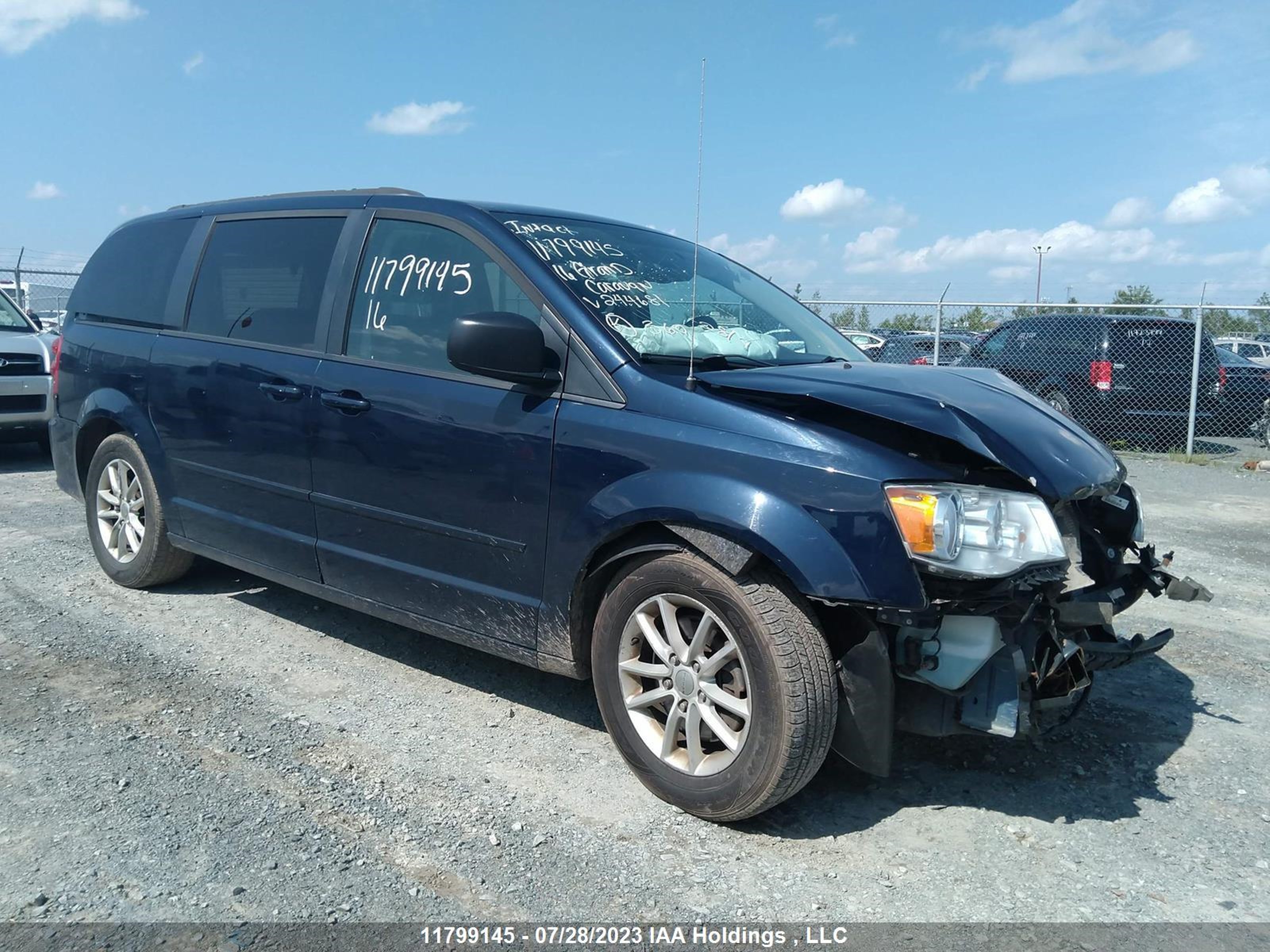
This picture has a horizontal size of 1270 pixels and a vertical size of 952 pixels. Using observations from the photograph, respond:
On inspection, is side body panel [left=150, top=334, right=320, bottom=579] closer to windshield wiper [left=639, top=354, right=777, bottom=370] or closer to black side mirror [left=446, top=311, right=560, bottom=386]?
black side mirror [left=446, top=311, right=560, bottom=386]

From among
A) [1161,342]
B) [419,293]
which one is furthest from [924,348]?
[419,293]

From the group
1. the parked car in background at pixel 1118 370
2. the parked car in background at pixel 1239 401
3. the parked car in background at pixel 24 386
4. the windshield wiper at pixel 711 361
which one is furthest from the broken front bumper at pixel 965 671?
the parked car in background at pixel 1239 401

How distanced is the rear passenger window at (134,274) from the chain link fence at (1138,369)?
27.0 feet

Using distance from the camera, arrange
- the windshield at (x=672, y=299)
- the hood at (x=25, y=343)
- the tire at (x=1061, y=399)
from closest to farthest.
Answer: the windshield at (x=672, y=299) → the hood at (x=25, y=343) → the tire at (x=1061, y=399)

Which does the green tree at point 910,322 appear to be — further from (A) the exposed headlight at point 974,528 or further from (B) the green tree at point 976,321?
(A) the exposed headlight at point 974,528

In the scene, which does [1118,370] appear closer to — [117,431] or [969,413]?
[969,413]

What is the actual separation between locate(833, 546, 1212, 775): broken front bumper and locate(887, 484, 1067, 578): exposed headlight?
0.08m

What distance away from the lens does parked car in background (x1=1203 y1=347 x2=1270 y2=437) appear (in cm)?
1259

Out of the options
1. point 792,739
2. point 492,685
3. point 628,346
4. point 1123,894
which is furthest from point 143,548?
point 1123,894

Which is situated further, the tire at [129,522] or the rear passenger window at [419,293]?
the tire at [129,522]

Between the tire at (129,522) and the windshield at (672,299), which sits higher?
the windshield at (672,299)

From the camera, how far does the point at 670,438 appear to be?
3061 mm

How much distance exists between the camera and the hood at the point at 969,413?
2.92 metres

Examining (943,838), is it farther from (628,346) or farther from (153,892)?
(153,892)
